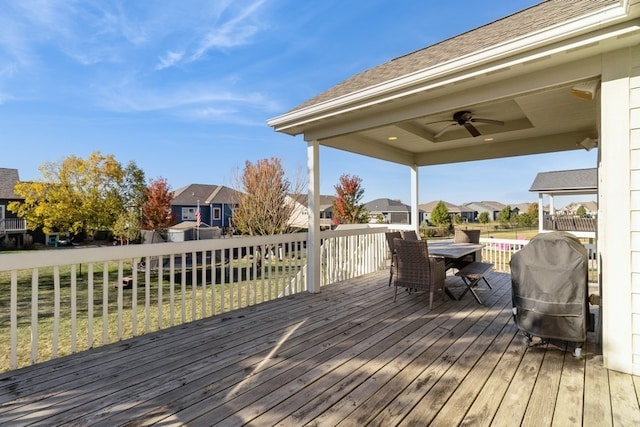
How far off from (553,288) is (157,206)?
2155cm

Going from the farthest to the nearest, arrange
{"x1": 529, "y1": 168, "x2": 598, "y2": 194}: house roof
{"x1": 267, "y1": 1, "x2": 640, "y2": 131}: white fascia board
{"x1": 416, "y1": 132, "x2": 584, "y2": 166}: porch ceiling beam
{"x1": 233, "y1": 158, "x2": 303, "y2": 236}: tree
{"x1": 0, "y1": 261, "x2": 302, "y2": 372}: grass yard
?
{"x1": 529, "y1": 168, "x2": 598, "y2": 194}: house roof < {"x1": 233, "y1": 158, "x2": 303, "y2": 236}: tree < {"x1": 416, "y1": 132, "x2": 584, "y2": 166}: porch ceiling beam < {"x1": 0, "y1": 261, "x2": 302, "y2": 372}: grass yard < {"x1": 267, "y1": 1, "x2": 640, "y2": 131}: white fascia board

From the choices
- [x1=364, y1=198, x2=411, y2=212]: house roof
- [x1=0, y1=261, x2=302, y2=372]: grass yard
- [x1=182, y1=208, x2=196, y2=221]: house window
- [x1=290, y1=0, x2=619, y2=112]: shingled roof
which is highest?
[x1=290, y1=0, x2=619, y2=112]: shingled roof

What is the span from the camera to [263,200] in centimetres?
1225

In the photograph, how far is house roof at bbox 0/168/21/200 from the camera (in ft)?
68.3

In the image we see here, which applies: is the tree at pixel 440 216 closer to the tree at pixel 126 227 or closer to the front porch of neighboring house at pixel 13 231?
the tree at pixel 126 227

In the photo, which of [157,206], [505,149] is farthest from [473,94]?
[157,206]

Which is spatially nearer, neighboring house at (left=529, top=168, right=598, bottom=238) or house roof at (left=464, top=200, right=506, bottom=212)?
neighboring house at (left=529, top=168, right=598, bottom=238)

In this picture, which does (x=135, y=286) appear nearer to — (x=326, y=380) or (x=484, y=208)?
(x=326, y=380)

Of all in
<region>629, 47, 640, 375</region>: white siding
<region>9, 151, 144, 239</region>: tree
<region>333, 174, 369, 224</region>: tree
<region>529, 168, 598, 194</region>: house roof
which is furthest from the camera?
<region>333, 174, 369, 224</region>: tree

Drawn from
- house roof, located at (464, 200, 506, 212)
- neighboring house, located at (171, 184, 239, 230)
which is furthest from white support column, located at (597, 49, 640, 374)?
house roof, located at (464, 200, 506, 212)

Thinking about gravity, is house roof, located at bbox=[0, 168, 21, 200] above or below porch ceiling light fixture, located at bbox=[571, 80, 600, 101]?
above

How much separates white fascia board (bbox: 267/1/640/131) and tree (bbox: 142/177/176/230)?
18720mm

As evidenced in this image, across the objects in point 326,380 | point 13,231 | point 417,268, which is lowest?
point 326,380

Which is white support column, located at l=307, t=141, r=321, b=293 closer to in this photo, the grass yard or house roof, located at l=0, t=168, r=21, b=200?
the grass yard
